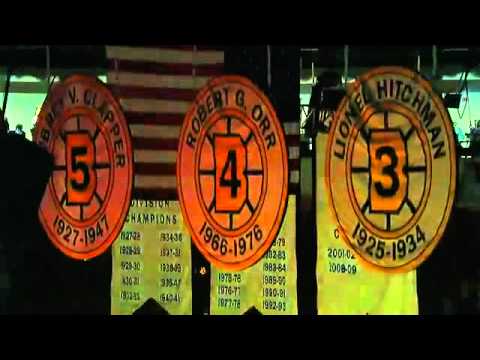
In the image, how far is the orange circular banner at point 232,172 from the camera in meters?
5.85

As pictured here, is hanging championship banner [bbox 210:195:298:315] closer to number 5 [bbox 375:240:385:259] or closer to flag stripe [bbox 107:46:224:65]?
number 5 [bbox 375:240:385:259]

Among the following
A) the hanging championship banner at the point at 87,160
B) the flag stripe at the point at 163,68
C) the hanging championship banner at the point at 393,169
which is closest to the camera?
the hanging championship banner at the point at 393,169

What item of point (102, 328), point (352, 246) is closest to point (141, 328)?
point (102, 328)

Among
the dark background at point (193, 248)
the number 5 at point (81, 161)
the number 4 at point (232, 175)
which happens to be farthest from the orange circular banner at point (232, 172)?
the number 5 at point (81, 161)

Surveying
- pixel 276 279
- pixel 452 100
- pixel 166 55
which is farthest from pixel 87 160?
pixel 452 100

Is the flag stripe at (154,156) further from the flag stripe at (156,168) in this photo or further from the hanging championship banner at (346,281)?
the hanging championship banner at (346,281)

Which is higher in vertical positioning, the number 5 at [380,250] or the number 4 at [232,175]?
the number 4 at [232,175]

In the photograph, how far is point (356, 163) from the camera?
18.6 ft

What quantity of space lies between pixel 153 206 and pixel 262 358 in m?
1.14

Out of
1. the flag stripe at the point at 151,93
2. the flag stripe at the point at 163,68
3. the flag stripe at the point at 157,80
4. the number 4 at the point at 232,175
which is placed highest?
the flag stripe at the point at 163,68

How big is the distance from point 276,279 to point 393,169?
3.11 feet

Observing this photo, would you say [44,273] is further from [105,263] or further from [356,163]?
[356,163]

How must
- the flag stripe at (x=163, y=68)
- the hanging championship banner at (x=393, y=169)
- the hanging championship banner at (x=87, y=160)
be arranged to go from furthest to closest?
1. the hanging championship banner at (x=87, y=160)
2. the flag stripe at (x=163, y=68)
3. the hanging championship banner at (x=393, y=169)

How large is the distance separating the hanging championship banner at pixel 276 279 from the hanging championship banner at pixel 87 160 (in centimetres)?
90
